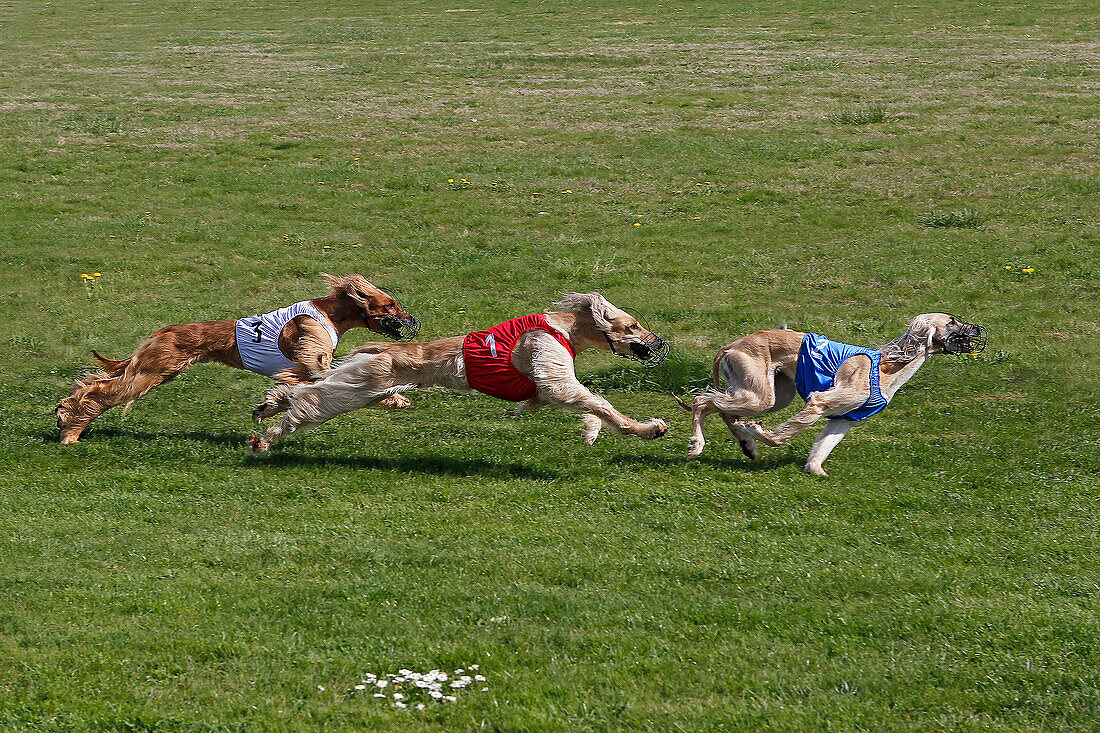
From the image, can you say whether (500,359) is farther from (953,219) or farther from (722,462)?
(953,219)

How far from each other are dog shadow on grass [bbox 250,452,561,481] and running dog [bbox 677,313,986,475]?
1538 millimetres

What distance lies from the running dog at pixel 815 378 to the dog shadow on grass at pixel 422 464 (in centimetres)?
154

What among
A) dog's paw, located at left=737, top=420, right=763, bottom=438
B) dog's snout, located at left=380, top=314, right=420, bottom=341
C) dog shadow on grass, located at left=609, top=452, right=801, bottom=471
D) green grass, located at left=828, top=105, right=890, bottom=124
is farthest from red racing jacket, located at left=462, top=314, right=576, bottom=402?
green grass, located at left=828, top=105, right=890, bottom=124

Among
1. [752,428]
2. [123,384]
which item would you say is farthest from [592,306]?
[123,384]

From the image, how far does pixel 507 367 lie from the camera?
10.1 meters

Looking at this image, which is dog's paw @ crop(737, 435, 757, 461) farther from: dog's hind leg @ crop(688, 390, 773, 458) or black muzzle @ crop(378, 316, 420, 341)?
black muzzle @ crop(378, 316, 420, 341)

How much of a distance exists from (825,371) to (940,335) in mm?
1153

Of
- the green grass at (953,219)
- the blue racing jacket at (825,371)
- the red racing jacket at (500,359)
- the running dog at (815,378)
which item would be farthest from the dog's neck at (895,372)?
the green grass at (953,219)

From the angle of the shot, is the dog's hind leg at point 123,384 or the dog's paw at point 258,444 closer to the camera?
the dog's paw at point 258,444

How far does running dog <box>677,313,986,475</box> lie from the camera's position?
10.3m

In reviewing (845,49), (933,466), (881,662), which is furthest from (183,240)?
(845,49)

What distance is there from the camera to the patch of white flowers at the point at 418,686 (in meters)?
6.39

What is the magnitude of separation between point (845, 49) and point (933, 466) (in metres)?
25.6

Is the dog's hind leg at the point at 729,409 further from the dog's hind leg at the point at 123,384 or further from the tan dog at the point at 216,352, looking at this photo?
the dog's hind leg at the point at 123,384
